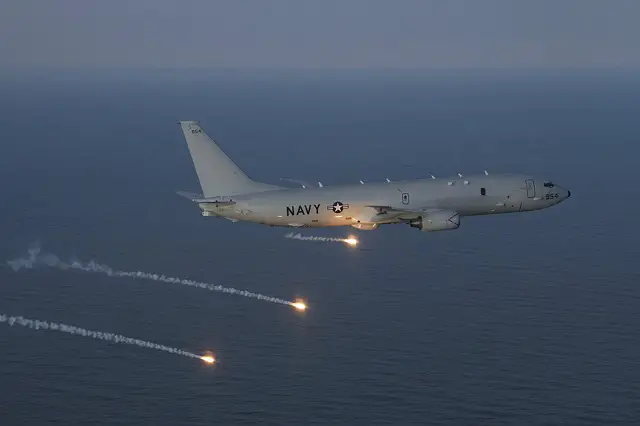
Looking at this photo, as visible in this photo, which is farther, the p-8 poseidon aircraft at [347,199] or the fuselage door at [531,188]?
the fuselage door at [531,188]

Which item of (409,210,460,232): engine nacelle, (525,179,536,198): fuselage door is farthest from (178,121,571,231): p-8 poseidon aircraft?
(525,179,536,198): fuselage door

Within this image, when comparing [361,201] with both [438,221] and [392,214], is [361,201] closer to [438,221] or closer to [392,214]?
[392,214]

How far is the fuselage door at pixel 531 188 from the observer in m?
188

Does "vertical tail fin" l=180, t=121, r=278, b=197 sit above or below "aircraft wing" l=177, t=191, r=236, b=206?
above

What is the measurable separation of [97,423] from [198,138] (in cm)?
5487

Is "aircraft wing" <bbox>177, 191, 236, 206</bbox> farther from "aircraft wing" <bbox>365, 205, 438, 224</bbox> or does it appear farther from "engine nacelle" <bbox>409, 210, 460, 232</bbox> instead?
"engine nacelle" <bbox>409, 210, 460, 232</bbox>

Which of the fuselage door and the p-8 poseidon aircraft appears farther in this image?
the fuselage door

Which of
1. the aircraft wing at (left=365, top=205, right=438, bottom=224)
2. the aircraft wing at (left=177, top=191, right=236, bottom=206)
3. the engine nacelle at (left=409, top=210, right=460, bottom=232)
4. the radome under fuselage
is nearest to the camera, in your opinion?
the aircraft wing at (left=177, top=191, right=236, bottom=206)

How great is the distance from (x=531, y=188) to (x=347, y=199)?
33496 millimetres

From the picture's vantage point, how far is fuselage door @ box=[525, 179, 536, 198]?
618 ft

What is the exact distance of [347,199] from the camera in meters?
176

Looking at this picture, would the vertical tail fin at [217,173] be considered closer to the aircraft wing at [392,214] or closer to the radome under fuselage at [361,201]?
the radome under fuselage at [361,201]

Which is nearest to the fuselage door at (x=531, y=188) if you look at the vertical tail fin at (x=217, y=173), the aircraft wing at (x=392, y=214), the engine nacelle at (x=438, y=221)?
the engine nacelle at (x=438, y=221)

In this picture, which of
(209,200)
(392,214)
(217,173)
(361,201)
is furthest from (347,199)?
(217,173)
